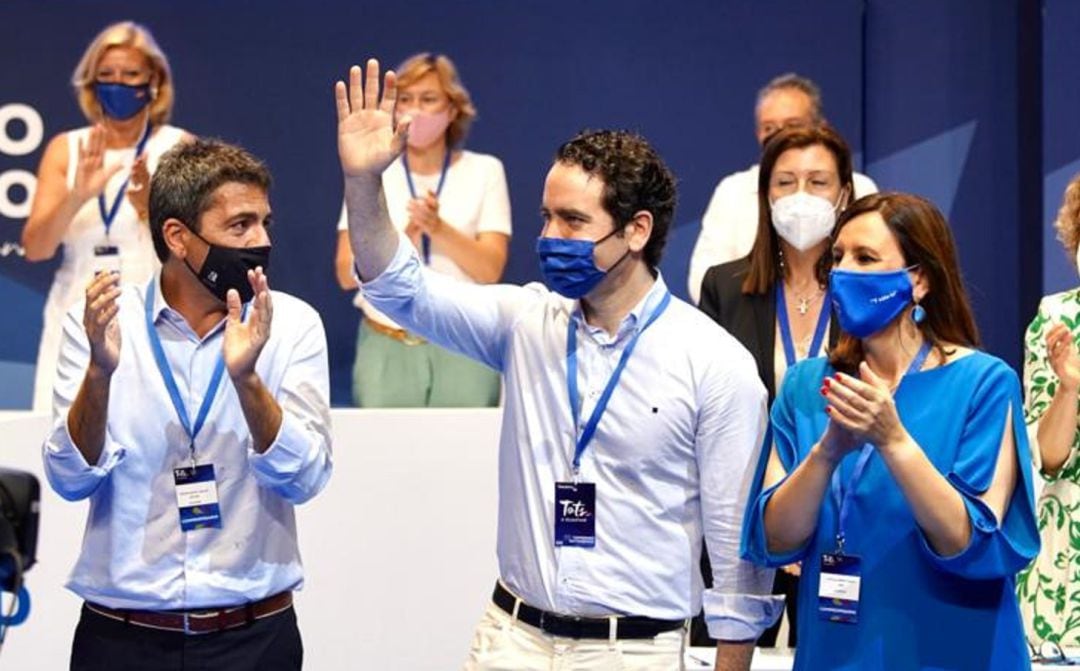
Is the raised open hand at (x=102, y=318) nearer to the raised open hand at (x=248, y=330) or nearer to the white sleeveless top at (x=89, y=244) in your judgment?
the raised open hand at (x=248, y=330)

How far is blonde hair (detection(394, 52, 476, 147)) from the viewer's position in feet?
21.7

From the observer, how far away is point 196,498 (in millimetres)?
3564

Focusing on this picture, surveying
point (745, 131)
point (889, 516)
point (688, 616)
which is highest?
point (745, 131)

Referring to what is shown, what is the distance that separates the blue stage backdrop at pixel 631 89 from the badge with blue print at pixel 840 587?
4.09 meters

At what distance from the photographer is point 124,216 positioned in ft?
21.1

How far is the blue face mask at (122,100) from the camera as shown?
6.52 meters

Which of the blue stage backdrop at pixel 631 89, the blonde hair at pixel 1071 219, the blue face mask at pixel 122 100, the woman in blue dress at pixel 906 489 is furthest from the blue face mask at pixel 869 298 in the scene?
the blue stage backdrop at pixel 631 89

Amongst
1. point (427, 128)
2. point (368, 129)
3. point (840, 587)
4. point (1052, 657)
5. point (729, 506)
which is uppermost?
point (427, 128)

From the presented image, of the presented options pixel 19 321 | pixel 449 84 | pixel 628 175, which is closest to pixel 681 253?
pixel 449 84

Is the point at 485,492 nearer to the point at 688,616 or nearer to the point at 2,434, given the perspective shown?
the point at 2,434

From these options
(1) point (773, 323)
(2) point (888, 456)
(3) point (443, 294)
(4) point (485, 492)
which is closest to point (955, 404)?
(2) point (888, 456)

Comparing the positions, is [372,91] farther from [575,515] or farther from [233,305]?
[575,515]

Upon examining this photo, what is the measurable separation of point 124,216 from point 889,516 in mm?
3932

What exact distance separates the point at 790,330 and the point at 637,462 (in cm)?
135
